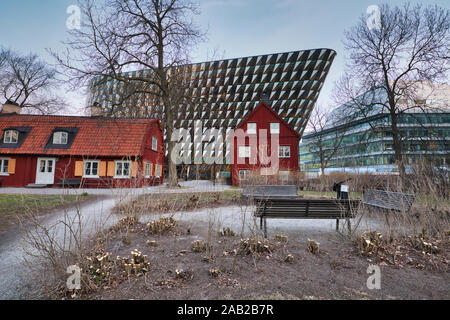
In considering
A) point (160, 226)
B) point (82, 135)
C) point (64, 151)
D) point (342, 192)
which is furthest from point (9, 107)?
point (342, 192)

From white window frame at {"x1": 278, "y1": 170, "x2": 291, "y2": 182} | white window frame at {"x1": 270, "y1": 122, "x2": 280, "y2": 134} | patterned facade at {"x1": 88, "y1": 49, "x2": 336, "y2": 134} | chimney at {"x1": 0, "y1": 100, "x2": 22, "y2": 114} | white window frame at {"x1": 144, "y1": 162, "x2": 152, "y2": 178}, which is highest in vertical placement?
patterned facade at {"x1": 88, "y1": 49, "x2": 336, "y2": 134}

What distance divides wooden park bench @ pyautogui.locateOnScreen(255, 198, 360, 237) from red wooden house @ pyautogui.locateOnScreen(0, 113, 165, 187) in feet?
49.3

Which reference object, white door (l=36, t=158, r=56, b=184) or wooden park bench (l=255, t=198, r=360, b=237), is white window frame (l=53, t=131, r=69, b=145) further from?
wooden park bench (l=255, t=198, r=360, b=237)

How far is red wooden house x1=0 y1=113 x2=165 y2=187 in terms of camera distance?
1820cm

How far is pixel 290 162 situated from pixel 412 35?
1395 centimetres

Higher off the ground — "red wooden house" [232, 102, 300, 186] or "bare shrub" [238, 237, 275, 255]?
"red wooden house" [232, 102, 300, 186]

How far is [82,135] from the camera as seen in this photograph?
1939cm

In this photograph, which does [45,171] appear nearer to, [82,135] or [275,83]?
[82,135]

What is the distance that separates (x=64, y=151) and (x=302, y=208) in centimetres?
2041

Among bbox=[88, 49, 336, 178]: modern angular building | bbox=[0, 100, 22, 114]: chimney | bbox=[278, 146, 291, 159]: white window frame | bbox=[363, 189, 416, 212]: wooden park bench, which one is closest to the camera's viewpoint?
bbox=[363, 189, 416, 212]: wooden park bench

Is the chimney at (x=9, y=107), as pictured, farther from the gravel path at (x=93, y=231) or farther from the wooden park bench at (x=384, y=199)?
the wooden park bench at (x=384, y=199)

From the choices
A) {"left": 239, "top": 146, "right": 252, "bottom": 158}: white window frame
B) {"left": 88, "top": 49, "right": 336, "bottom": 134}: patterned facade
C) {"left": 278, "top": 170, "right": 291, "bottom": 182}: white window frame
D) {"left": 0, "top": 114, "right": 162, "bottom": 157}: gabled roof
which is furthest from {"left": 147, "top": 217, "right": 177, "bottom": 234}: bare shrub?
{"left": 88, "top": 49, "right": 336, "bottom": 134}: patterned facade

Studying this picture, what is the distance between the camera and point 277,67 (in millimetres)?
49688
